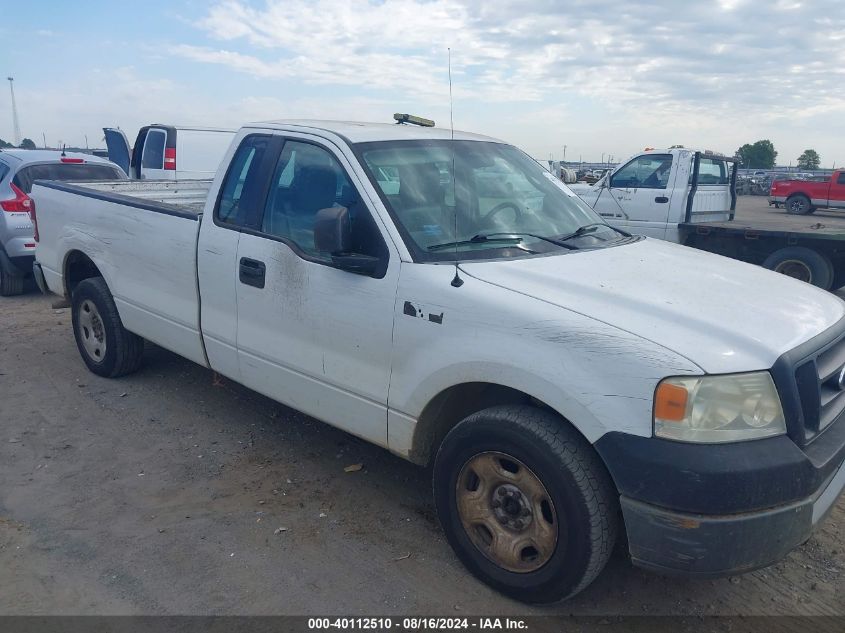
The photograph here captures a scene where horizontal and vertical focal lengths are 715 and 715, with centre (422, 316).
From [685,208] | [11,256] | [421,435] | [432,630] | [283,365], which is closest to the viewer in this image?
[432,630]

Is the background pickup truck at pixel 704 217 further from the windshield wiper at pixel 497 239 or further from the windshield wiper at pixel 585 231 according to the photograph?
the windshield wiper at pixel 497 239

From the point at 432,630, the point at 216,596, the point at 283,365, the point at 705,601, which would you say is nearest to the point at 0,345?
the point at 283,365

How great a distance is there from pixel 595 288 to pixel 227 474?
253 cm

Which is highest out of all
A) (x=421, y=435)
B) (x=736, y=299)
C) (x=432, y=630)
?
(x=736, y=299)

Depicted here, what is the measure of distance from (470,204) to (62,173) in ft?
24.4

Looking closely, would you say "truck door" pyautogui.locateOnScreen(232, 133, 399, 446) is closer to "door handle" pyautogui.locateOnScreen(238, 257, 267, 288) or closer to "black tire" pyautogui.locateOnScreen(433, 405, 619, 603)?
"door handle" pyautogui.locateOnScreen(238, 257, 267, 288)

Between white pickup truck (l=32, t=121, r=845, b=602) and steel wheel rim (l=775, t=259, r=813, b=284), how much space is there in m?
6.64

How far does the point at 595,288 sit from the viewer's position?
3080 millimetres

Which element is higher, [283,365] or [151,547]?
[283,365]

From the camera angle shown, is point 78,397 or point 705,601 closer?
point 705,601

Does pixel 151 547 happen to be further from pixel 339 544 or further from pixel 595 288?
pixel 595 288

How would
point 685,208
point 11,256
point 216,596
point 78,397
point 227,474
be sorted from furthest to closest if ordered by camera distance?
point 685,208, point 11,256, point 78,397, point 227,474, point 216,596

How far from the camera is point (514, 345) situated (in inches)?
115

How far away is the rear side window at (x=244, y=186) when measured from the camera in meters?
4.23
